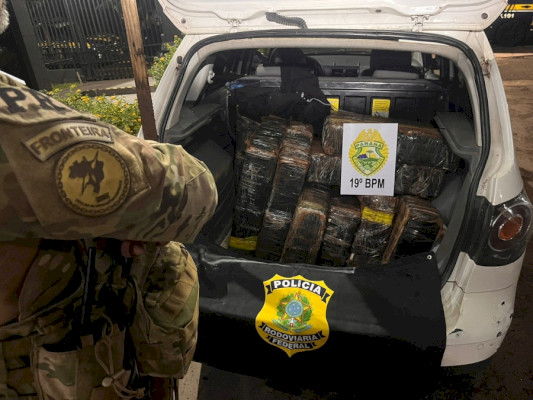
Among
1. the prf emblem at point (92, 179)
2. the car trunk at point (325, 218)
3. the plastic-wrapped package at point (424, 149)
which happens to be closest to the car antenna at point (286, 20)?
the car trunk at point (325, 218)

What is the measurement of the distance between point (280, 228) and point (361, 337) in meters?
0.99

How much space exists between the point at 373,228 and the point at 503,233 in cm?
87

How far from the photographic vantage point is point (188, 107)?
249cm

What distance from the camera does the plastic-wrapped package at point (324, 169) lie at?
2.36 meters

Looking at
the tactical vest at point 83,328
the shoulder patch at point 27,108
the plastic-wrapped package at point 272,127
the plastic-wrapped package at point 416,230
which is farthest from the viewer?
the plastic-wrapped package at point 272,127

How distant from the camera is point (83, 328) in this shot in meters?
0.97

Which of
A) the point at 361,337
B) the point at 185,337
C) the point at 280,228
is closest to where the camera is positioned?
the point at 185,337

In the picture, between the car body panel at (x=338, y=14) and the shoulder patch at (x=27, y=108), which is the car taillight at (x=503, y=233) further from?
the shoulder patch at (x=27, y=108)

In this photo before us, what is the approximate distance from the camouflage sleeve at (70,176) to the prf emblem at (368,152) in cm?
157

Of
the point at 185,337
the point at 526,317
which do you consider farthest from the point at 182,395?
the point at 526,317

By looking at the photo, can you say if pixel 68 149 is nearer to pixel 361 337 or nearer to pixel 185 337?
pixel 185 337

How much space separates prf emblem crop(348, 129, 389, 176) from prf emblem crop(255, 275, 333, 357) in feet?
2.85

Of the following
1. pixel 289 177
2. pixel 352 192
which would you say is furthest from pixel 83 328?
pixel 352 192

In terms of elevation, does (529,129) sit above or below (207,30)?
below
